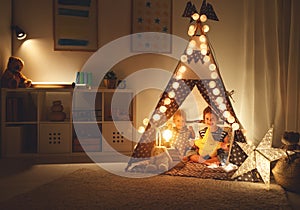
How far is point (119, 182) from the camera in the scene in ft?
7.96

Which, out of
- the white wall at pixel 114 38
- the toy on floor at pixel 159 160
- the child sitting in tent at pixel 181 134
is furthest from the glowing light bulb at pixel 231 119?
the white wall at pixel 114 38

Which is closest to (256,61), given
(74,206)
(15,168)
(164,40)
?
(164,40)

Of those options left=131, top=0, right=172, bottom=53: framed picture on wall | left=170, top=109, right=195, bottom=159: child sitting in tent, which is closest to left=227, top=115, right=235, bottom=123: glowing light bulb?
left=170, top=109, right=195, bottom=159: child sitting in tent

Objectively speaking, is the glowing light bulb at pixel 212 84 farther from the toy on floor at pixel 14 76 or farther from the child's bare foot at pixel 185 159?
the toy on floor at pixel 14 76

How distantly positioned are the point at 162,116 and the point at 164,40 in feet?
3.94

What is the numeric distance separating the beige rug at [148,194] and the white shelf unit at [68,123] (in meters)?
0.80

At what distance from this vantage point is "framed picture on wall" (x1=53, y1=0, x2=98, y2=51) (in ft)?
11.8

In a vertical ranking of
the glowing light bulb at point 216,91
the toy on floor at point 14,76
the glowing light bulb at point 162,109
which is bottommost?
the glowing light bulb at point 162,109

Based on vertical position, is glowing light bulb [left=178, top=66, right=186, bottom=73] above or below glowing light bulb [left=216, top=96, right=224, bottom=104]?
above

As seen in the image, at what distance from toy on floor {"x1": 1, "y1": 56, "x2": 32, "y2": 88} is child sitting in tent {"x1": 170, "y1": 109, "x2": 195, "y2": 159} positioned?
5.07ft

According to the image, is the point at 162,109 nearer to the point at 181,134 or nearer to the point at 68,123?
the point at 181,134

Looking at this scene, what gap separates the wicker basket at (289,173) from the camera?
87.7 inches

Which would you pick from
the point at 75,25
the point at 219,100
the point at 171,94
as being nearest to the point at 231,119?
the point at 219,100

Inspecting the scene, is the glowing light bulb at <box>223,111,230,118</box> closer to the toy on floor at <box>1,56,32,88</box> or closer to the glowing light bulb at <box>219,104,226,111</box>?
the glowing light bulb at <box>219,104,226,111</box>
